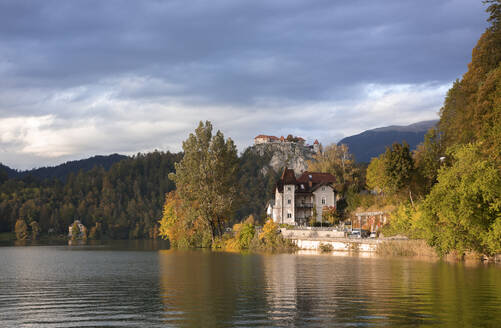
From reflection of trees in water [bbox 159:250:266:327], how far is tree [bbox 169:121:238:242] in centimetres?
4321

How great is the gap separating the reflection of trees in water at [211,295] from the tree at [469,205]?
728 inches

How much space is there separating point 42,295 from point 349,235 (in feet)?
186

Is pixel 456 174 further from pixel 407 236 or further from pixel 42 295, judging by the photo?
pixel 42 295

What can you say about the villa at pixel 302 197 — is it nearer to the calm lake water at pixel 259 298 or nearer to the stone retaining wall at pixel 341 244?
the stone retaining wall at pixel 341 244

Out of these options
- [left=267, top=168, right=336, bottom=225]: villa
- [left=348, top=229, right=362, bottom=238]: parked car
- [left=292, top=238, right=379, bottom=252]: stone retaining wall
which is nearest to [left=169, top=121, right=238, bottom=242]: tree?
[left=292, top=238, right=379, bottom=252]: stone retaining wall

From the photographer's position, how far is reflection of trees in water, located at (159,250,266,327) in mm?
23500

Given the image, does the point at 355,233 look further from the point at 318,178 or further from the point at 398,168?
the point at 318,178

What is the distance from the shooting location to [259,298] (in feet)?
97.0

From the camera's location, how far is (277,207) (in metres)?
118

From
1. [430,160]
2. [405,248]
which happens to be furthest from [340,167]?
[405,248]

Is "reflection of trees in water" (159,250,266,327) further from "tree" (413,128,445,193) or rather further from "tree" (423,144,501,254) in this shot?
"tree" (413,128,445,193)

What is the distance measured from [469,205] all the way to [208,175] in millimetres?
50816

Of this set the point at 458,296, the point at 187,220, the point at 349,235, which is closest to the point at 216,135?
the point at 187,220

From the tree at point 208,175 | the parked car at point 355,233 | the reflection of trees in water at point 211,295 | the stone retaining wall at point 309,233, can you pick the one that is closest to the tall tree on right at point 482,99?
the parked car at point 355,233
